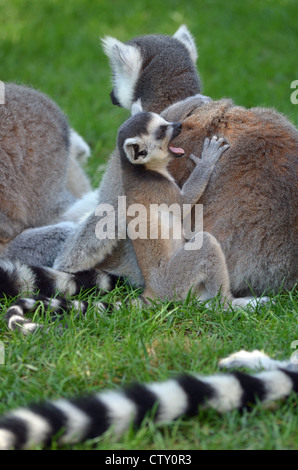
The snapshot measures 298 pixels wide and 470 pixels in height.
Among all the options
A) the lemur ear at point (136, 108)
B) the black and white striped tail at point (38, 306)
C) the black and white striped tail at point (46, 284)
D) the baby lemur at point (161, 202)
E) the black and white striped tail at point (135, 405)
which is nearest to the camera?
the black and white striped tail at point (135, 405)

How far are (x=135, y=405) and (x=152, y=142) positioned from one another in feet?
6.53

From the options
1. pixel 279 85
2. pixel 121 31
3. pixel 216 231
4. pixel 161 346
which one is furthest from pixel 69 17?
pixel 161 346

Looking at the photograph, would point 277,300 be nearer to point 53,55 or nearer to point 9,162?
point 9,162

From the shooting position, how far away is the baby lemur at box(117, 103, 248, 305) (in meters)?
4.11

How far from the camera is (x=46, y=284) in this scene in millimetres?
4395

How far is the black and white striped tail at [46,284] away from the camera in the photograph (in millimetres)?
3971

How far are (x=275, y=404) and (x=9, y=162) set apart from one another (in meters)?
3.02

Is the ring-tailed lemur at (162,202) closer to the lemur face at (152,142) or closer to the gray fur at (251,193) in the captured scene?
the lemur face at (152,142)

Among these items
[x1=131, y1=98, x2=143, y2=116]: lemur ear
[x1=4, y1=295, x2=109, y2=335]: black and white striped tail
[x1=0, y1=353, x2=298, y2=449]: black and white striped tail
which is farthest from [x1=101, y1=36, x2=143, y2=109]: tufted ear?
[x1=0, y1=353, x2=298, y2=449]: black and white striped tail

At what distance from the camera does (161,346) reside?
3.43 metres

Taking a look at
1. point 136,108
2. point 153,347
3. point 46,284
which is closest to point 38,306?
point 46,284

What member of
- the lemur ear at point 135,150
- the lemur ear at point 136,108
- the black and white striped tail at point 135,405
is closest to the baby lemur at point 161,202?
the lemur ear at point 135,150

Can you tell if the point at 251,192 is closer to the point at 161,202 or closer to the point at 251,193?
the point at 251,193

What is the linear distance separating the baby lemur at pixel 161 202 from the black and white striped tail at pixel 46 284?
43 centimetres
